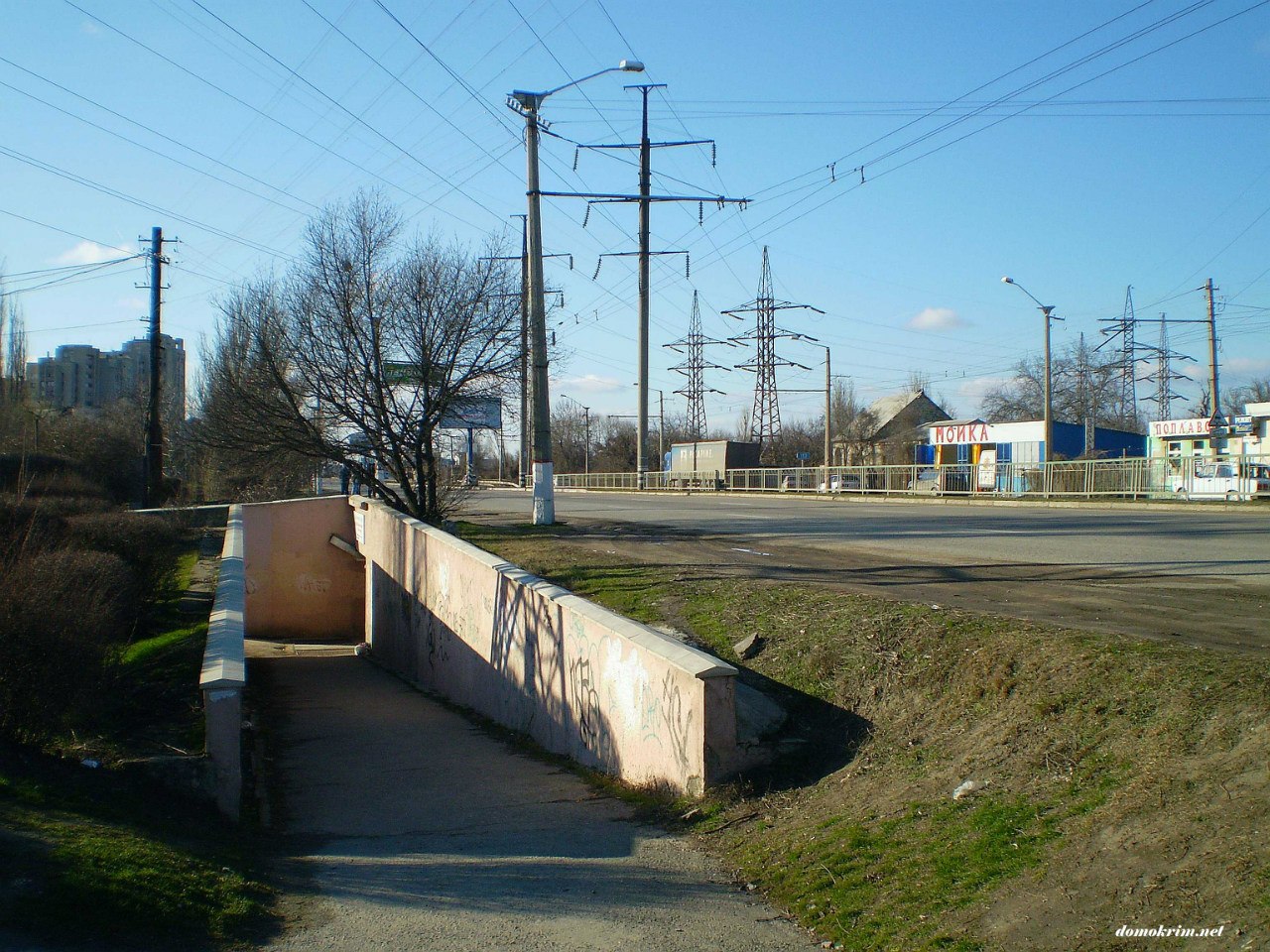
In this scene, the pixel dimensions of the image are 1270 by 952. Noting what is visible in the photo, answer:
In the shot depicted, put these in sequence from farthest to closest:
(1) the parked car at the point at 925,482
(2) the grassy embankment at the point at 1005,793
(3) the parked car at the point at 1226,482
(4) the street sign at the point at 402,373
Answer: (1) the parked car at the point at 925,482
(3) the parked car at the point at 1226,482
(4) the street sign at the point at 402,373
(2) the grassy embankment at the point at 1005,793

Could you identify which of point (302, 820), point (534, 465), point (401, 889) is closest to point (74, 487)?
point (534, 465)

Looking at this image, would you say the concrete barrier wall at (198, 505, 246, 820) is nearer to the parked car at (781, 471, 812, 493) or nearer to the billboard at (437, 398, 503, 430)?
the billboard at (437, 398, 503, 430)

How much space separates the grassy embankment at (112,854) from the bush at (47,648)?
0.25 m

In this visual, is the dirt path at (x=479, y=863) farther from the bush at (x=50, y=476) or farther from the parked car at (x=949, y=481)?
the parked car at (x=949, y=481)

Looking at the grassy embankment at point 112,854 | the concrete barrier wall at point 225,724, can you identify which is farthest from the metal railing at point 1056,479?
the grassy embankment at point 112,854

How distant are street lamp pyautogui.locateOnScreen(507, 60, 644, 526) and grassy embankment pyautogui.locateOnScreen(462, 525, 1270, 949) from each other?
41.1 ft

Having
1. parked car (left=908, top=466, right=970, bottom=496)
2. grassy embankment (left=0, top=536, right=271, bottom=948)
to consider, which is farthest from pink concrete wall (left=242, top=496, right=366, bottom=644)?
parked car (left=908, top=466, right=970, bottom=496)

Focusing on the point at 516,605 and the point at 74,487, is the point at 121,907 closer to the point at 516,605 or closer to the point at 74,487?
the point at 516,605

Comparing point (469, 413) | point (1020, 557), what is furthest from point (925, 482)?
point (1020, 557)

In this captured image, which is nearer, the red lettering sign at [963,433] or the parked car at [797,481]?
the parked car at [797,481]

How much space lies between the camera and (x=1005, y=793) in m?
5.78

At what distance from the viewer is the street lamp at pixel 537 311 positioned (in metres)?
21.1

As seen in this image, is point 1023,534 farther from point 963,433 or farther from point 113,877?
point 963,433

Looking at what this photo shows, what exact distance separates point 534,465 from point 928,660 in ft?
48.0
